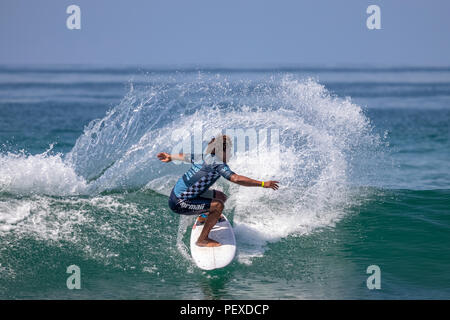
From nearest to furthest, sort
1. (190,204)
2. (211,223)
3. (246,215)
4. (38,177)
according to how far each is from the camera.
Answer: (190,204), (211,223), (246,215), (38,177)

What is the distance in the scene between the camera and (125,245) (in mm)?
8852

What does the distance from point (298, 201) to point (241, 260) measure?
2437mm

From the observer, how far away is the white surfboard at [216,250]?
809 centimetres

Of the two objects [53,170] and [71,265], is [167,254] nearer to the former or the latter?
[71,265]

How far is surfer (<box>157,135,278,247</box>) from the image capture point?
25.6 feet

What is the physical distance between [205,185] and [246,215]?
2350 millimetres

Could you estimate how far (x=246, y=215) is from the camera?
400 inches

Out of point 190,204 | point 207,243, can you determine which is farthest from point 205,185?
point 207,243

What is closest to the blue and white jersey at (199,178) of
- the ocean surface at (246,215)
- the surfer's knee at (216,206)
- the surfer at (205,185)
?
the surfer at (205,185)

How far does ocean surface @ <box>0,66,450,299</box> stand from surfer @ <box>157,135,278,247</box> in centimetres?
76

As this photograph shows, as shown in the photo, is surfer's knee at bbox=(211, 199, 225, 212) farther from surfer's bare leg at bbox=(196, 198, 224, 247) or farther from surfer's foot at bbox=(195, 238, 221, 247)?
surfer's foot at bbox=(195, 238, 221, 247)

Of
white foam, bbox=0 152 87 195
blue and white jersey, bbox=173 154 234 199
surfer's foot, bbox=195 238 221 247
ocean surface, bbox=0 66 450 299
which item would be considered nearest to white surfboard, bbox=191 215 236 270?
surfer's foot, bbox=195 238 221 247

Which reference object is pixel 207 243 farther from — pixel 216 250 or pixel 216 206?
pixel 216 206

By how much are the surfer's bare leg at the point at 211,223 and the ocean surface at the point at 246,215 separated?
39cm
